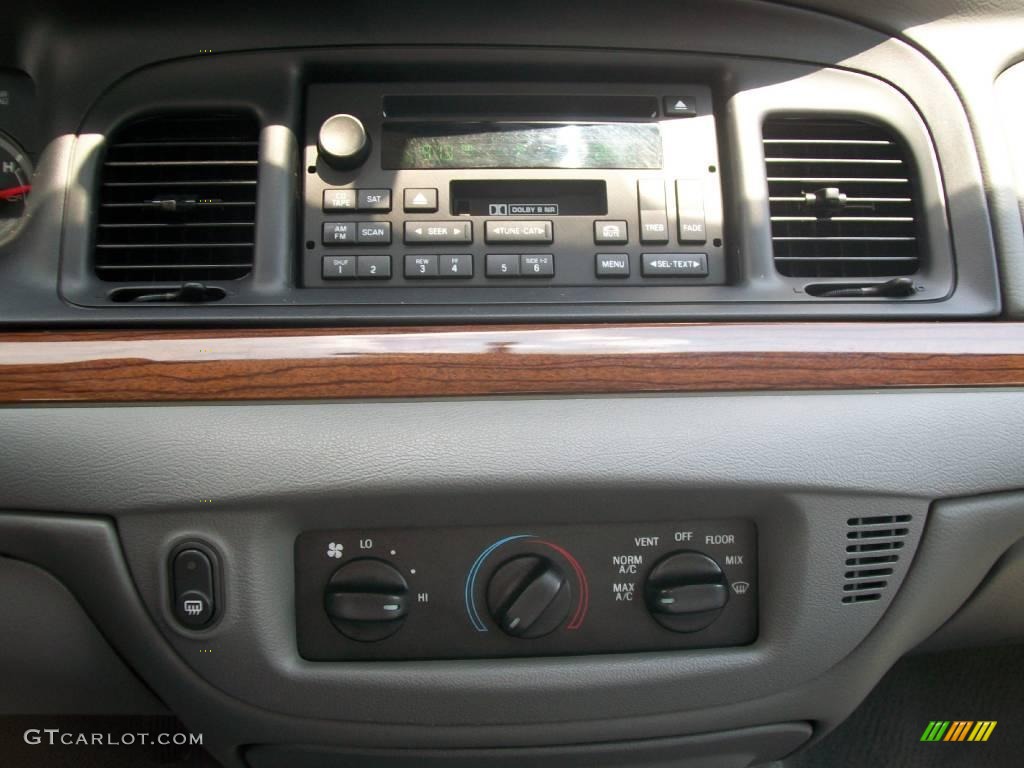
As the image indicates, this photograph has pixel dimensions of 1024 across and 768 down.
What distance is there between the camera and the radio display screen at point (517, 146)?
1110mm

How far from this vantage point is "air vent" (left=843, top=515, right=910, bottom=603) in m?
1.03

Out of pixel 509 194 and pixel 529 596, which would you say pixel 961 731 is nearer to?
pixel 529 596

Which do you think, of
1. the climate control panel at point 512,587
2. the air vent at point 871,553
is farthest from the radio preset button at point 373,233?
the air vent at point 871,553

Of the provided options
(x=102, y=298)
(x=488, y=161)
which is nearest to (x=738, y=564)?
(x=488, y=161)

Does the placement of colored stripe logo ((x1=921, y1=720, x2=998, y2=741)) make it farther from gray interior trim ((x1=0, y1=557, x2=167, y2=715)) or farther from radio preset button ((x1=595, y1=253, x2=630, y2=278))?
gray interior trim ((x1=0, y1=557, x2=167, y2=715))

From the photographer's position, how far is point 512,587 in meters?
1.00

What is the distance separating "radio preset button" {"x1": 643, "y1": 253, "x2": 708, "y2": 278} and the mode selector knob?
0.36 meters

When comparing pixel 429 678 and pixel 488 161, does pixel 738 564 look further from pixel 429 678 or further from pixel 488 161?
pixel 488 161

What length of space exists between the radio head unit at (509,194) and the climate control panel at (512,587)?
30 centimetres

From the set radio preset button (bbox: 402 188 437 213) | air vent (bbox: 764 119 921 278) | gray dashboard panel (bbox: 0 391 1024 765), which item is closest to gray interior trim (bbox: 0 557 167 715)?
gray dashboard panel (bbox: 0 391 1024 765)

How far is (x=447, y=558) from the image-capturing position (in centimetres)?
102

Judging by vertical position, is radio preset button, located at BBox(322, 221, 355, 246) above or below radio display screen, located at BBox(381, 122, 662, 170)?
below

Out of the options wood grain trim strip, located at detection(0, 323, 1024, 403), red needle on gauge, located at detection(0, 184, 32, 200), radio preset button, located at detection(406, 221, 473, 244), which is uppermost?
red needle on gauge, located at detection(0, 184, 32, 200)

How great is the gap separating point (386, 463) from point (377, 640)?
23 centimetres
